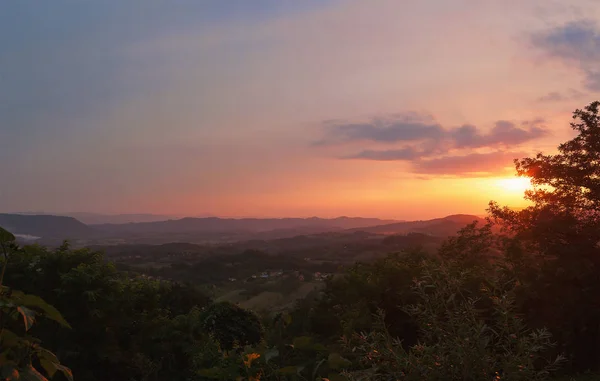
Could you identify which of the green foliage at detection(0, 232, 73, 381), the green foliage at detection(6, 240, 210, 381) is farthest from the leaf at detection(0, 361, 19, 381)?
the green foliage at detection(6, 240, 210, 381)

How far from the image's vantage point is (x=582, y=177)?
46.1 ft

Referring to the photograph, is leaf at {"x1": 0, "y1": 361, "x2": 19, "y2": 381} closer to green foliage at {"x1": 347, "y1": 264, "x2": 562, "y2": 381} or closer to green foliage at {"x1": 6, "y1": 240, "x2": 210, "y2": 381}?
green foliage at {"x1": 347, "y1": 264, "x2": 562, "y2": 381}

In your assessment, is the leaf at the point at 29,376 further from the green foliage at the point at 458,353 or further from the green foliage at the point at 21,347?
the green foliage at the point at 458,353

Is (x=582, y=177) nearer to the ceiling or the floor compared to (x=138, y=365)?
nearer to the ceiling

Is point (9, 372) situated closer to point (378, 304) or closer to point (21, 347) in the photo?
point (21, 347)

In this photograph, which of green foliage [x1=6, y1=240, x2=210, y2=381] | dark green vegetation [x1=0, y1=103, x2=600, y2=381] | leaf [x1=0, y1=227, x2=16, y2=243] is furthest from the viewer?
green foliage [x1=6, y1=240, x2=210, y2=381]

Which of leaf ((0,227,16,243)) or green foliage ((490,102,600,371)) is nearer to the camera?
leaf ((0,227,16,243))

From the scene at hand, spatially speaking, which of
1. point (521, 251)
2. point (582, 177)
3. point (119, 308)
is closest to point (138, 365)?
point (119, 308)

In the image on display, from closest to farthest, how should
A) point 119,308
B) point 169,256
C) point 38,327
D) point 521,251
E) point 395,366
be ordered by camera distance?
point 395,366, point 38,327, point 119,308, point 521,251, point 169,256

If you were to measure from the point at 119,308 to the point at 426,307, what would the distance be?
1149 centimetres

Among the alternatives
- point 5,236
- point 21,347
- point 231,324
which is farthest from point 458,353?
point 231,324

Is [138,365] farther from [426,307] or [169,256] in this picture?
[169,256]

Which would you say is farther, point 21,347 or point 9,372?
point 21,347

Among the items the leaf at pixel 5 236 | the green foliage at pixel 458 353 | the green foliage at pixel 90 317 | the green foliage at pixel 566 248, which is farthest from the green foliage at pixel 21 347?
the green foliage at pixel 566 248
